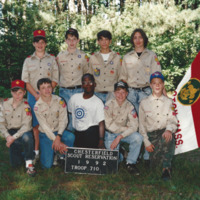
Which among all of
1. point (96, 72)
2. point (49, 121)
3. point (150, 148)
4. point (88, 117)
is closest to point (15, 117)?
point (49, 121)

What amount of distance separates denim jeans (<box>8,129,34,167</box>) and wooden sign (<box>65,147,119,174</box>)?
1.98ft

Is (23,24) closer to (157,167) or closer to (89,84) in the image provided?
(89,84)

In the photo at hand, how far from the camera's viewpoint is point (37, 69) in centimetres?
484

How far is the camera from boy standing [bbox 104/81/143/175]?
422cm

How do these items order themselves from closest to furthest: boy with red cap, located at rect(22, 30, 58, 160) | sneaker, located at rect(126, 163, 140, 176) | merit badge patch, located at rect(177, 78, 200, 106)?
merit badge patch, located at rect(177, 78, 200, 106)
sneaker, located at rect(126, 163, 140, 176)
boy with red cap, located at rect(22, 30, 58, 160)

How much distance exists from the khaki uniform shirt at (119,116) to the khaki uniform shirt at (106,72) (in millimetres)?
562

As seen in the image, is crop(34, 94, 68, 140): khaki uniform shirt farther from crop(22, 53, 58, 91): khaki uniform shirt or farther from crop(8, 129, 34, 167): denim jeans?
crop(22, 53, 58, 91): khaki uniform shirt

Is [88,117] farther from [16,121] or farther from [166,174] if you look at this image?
[166,174]

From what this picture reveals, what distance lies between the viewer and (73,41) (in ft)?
16.5

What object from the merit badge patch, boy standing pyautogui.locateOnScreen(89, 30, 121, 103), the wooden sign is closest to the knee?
the wooden sign

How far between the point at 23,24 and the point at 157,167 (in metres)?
9.60

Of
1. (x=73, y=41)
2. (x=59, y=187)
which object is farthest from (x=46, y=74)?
(x=59, y=187)

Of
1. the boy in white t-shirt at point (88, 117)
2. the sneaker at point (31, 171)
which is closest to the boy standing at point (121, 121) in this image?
the boy in white t-shirt at point (88, 117)

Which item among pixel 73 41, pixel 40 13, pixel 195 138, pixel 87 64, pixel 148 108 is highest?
pixel 40 13
